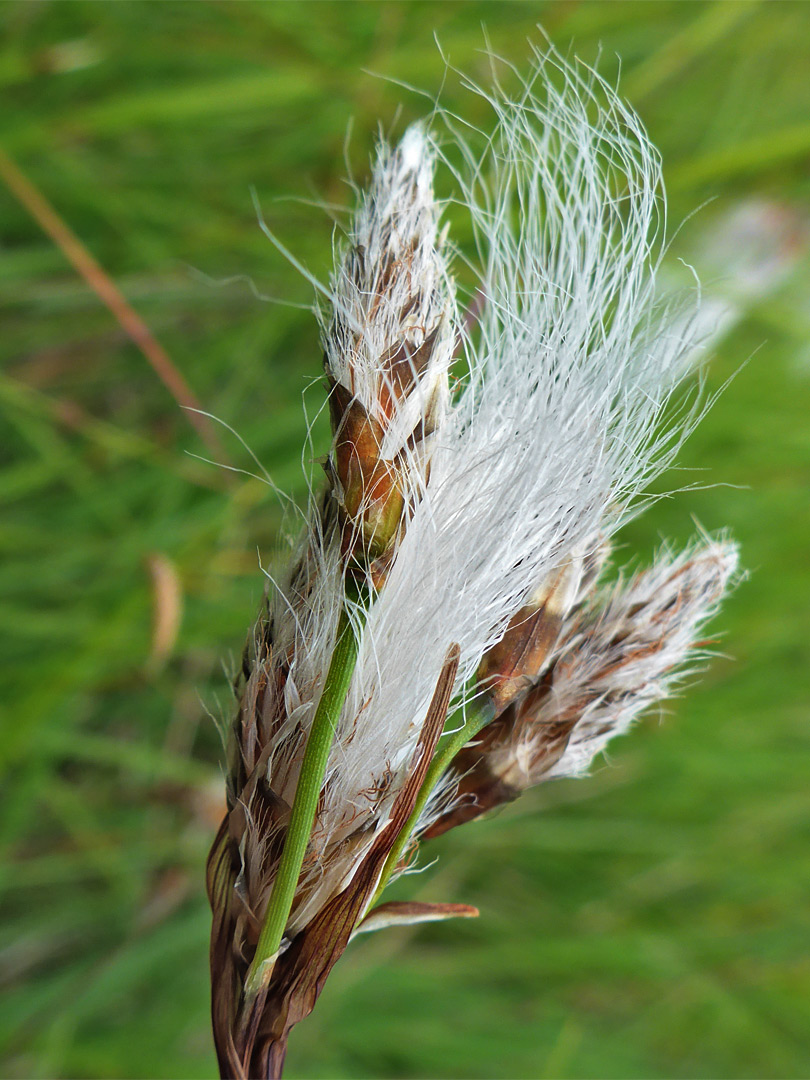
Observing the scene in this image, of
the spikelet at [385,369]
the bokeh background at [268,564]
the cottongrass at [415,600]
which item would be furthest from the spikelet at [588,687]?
the bokeh background at [268,564]

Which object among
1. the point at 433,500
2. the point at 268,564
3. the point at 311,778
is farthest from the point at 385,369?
the point at 268,564

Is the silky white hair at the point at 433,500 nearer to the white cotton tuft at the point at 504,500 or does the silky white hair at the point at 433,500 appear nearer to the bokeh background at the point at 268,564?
the white cotton tuft at the point at 504,500

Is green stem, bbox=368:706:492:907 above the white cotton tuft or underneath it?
underneath

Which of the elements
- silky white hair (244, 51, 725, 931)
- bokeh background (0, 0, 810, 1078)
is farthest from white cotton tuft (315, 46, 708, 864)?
bokeh background (0, 0, 810, 1078)

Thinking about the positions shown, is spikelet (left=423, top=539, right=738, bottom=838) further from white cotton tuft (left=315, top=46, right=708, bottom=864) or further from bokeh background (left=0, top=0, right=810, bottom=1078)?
bokeh background (left=0, top=0, right=810, bottom=1078)

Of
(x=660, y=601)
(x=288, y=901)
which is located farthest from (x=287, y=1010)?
(x=660, y=601)

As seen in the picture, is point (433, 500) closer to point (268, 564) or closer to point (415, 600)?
point (415, 600)

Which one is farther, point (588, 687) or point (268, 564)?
point (268, 564)
